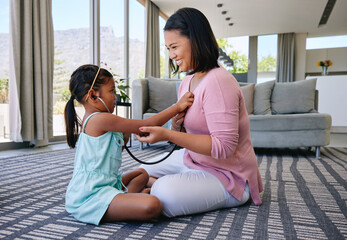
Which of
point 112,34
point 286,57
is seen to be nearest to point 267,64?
point 286,57

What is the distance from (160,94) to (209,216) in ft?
7.85

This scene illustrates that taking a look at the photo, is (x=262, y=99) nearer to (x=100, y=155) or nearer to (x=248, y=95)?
(x=248, y=95)

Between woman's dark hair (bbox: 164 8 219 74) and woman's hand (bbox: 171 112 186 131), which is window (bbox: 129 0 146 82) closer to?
woman's hand (bbox: 171 112 186 131)

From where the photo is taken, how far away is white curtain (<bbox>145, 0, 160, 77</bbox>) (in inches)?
228

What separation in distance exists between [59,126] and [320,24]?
Answer: 7.38 metres

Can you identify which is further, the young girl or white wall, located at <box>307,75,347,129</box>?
white wall, located at <box>307,75,347,129</box>

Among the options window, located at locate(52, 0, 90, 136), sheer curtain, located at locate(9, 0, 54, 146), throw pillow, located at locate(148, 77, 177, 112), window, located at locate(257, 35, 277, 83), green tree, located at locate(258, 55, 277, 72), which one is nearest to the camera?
sheer curtain, located at locate(9, 0, 54, 146)

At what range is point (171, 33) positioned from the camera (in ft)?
3.45

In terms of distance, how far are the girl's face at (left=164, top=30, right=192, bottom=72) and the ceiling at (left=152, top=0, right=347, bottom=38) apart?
207 inches

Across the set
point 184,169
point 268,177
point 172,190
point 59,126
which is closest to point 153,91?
point 59,126

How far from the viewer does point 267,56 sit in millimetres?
8781

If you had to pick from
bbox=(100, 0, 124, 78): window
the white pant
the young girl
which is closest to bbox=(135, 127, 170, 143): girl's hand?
the young girl

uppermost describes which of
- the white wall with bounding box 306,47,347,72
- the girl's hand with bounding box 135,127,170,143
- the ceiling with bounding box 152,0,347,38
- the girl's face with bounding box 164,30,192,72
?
the ceiling with bounding box 152,0,347,38

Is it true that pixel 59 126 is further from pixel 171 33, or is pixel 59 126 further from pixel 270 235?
pixel 270 235
